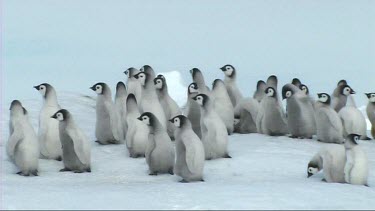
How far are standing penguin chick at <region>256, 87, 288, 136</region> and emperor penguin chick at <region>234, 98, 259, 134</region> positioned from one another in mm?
433

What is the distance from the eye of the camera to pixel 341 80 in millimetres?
15750

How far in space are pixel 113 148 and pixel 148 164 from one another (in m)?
2.10

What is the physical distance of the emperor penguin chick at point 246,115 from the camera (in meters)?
14.4

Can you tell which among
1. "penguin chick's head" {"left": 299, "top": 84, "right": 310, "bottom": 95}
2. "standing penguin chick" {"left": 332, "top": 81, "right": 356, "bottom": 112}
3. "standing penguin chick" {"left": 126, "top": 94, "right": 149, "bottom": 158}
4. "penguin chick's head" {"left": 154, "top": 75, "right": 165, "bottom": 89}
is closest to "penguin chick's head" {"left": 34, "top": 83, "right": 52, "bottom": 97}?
"standing penguin chick" {"left": 126, "top": 94, "right": 149, "bottom": 158}

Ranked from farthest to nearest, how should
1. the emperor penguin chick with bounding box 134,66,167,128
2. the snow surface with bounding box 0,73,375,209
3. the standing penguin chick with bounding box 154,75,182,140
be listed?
the standing penguin chick with bounding box 154,75,182,140
the emperor penguin chick with bounding box 134,66,167,128
the snow surface with bounding box 0,73,375,209

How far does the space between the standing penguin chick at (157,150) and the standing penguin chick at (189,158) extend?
39 centimetres

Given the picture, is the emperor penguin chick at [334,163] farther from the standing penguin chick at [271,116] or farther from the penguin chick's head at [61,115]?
the penguin chick's head at [61,115]

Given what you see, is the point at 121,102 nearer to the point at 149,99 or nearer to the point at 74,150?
the point at 149,99

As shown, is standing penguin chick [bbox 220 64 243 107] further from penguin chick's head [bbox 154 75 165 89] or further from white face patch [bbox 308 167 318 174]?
white face patch [bbox 308 167 318 174]

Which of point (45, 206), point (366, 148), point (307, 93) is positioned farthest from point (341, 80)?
point (45, 206)

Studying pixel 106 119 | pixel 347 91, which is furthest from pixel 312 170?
pixel 347 91

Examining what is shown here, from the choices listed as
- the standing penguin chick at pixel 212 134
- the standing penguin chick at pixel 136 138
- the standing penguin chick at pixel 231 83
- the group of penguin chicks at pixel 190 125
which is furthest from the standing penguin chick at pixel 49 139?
the standing penguin chick at pixel 231 83

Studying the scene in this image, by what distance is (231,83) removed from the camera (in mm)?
15930

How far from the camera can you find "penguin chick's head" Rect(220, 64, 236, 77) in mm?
15750
